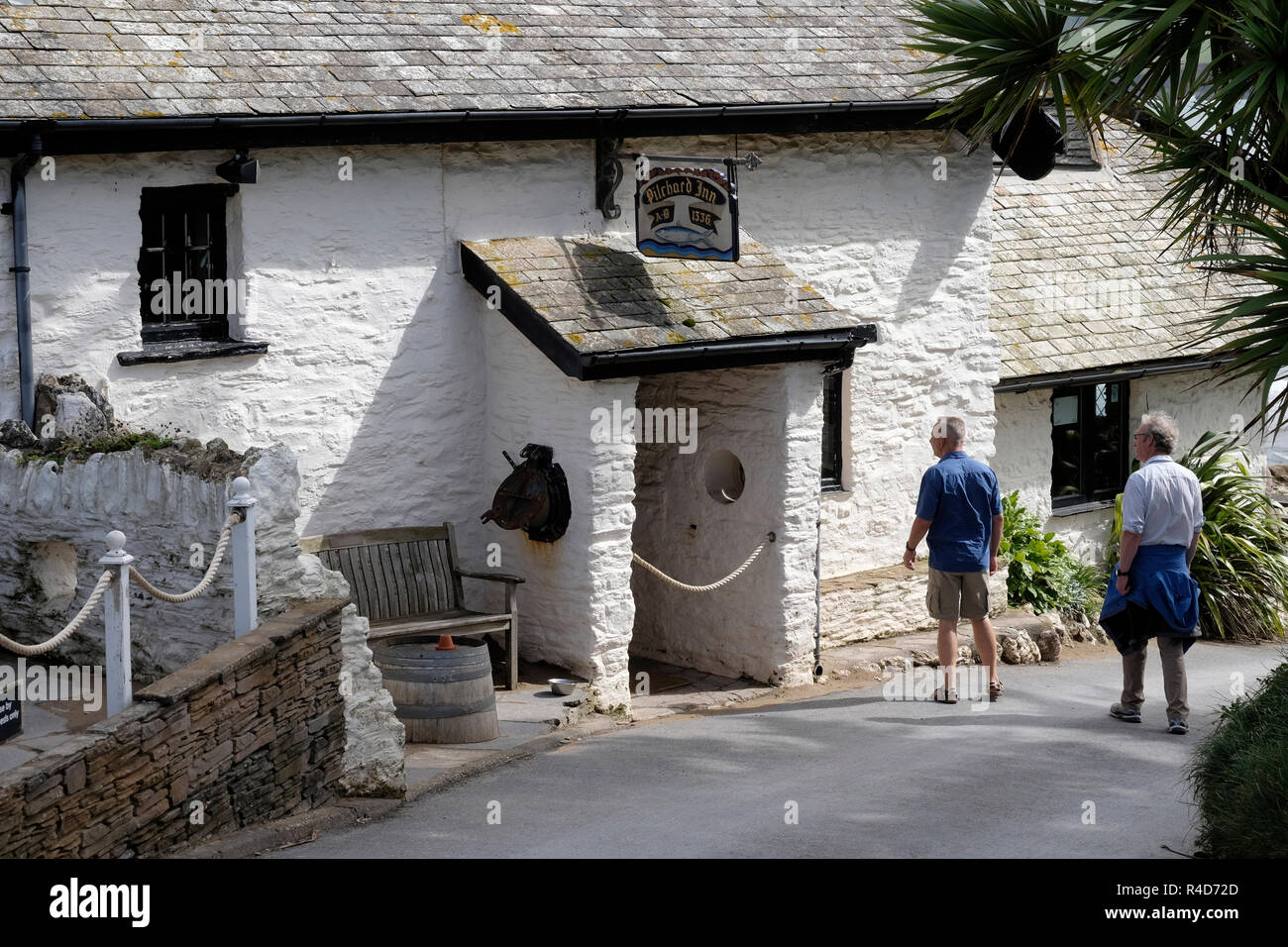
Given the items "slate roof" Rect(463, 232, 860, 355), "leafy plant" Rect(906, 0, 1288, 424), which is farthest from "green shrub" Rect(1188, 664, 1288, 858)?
"slate roof" Rect(463, 232, 860, 355)

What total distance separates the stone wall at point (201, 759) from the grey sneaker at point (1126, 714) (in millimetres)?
4688

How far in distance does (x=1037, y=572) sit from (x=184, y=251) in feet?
24.1

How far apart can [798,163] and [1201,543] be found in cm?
476

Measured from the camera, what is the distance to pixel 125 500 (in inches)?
347

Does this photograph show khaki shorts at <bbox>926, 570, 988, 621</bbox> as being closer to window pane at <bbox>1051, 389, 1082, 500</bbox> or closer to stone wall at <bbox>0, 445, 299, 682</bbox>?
stone wall at <bbox>0, 445, 299, 682</bbox>

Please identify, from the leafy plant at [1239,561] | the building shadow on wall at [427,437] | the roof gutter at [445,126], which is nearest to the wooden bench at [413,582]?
the building shadow on wall at [427,437]

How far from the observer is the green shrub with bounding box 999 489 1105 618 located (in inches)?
547

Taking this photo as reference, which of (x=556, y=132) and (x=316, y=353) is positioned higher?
(x=556, y=132)

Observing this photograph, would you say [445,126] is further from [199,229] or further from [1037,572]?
[1037,572]

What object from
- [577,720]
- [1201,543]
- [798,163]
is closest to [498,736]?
[577,720]

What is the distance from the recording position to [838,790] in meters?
8.70

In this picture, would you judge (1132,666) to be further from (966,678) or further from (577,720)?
(577,720)

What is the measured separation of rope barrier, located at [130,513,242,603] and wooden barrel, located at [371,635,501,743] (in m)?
1.51
